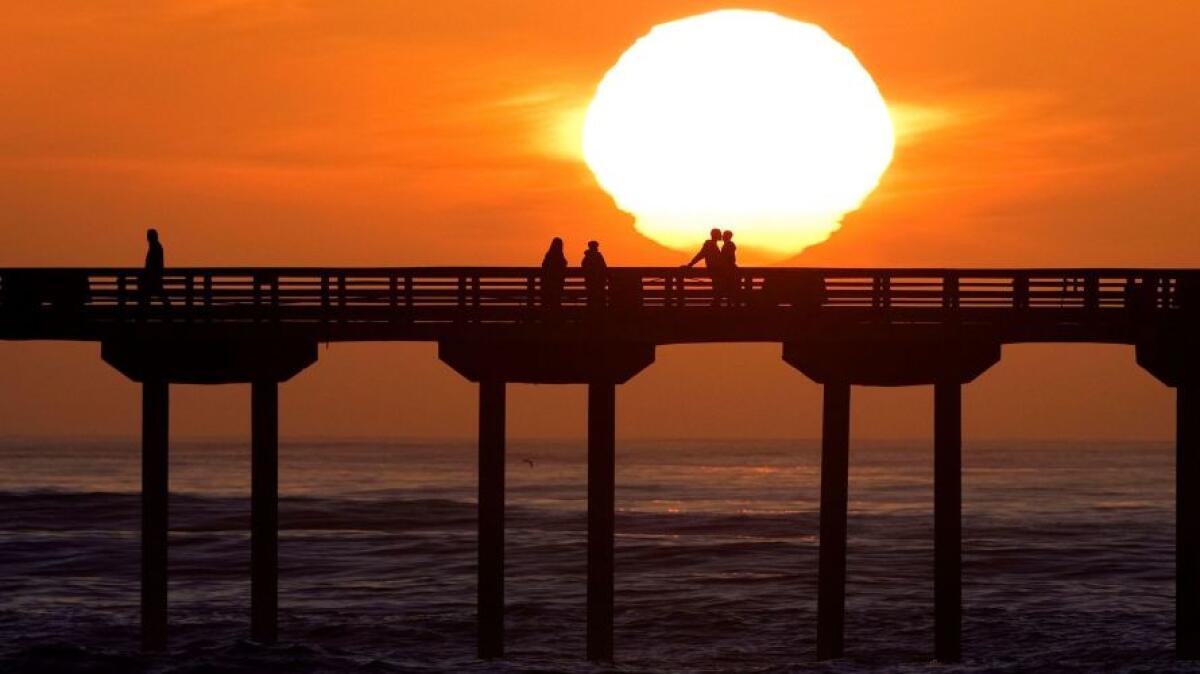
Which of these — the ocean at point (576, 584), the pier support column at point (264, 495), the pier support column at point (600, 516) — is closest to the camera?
the pier support column at point (600, 516)

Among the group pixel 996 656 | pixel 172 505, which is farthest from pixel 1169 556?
pixel 172 505

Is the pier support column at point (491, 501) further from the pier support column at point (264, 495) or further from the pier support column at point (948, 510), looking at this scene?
the pier support column at point (948, 510)

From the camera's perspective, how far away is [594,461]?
36.1 m

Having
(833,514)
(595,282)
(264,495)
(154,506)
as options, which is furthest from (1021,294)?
(154,506)

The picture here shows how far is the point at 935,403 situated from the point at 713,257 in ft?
16.3

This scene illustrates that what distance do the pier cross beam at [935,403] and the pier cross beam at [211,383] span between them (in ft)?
31.5

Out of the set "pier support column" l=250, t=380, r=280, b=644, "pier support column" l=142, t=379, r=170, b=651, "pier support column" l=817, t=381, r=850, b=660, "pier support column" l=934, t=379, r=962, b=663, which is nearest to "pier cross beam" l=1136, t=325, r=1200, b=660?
"pier support column" l=934, t=379, r=962, b=663

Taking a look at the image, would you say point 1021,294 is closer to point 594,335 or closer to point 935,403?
point 935,403

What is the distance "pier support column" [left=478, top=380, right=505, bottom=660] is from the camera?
118 ft

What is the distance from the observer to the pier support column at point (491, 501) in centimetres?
3609

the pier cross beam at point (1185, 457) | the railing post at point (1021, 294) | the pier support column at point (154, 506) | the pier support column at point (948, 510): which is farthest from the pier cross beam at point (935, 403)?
the pier support column at point (154, 506)

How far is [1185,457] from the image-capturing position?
37.1 meters

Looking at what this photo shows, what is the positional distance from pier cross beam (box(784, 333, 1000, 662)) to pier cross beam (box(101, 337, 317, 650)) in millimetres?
9614

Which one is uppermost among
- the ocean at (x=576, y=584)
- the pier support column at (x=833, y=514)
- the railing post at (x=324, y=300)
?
the railing post at (x=324, y=300)
